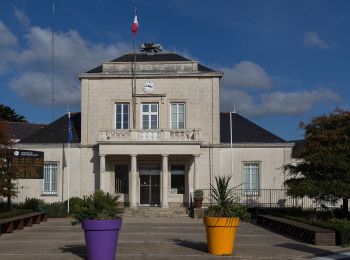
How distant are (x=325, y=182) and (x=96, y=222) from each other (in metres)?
12.5

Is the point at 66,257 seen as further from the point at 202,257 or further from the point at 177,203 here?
the point at 177,203

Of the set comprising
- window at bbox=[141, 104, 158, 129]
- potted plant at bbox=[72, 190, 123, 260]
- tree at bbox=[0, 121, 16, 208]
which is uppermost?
window at bbox=[141, 104, 158, 129]

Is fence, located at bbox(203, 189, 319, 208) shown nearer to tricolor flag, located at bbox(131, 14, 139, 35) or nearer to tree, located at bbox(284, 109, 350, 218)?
tree, located at bbox(284, 109, 350, 218)

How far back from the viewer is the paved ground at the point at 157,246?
13.9m

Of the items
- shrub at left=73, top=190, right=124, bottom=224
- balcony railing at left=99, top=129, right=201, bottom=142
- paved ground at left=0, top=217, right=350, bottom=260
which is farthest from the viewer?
balcony railing at left=99, top=129, right=201, bottom=142

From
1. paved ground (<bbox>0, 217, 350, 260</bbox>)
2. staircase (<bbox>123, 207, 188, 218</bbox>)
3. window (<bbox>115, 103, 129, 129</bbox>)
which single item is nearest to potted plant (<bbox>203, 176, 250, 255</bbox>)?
paved ground (<bbox>0, 217, 350, 260</bbox>)

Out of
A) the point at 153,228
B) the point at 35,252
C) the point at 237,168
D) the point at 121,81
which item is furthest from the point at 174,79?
the point at 35,252

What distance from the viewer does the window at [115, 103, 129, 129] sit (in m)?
34.9

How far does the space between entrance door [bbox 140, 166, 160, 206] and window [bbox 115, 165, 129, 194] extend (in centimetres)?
95

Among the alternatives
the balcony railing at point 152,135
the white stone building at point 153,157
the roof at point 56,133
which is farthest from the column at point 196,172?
the roof at point 56,133

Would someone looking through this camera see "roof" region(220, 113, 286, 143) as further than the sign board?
Yes

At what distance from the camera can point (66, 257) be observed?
13.5m

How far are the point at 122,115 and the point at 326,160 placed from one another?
16.1m

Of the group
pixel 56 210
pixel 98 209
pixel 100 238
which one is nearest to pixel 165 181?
pixel 56 210
